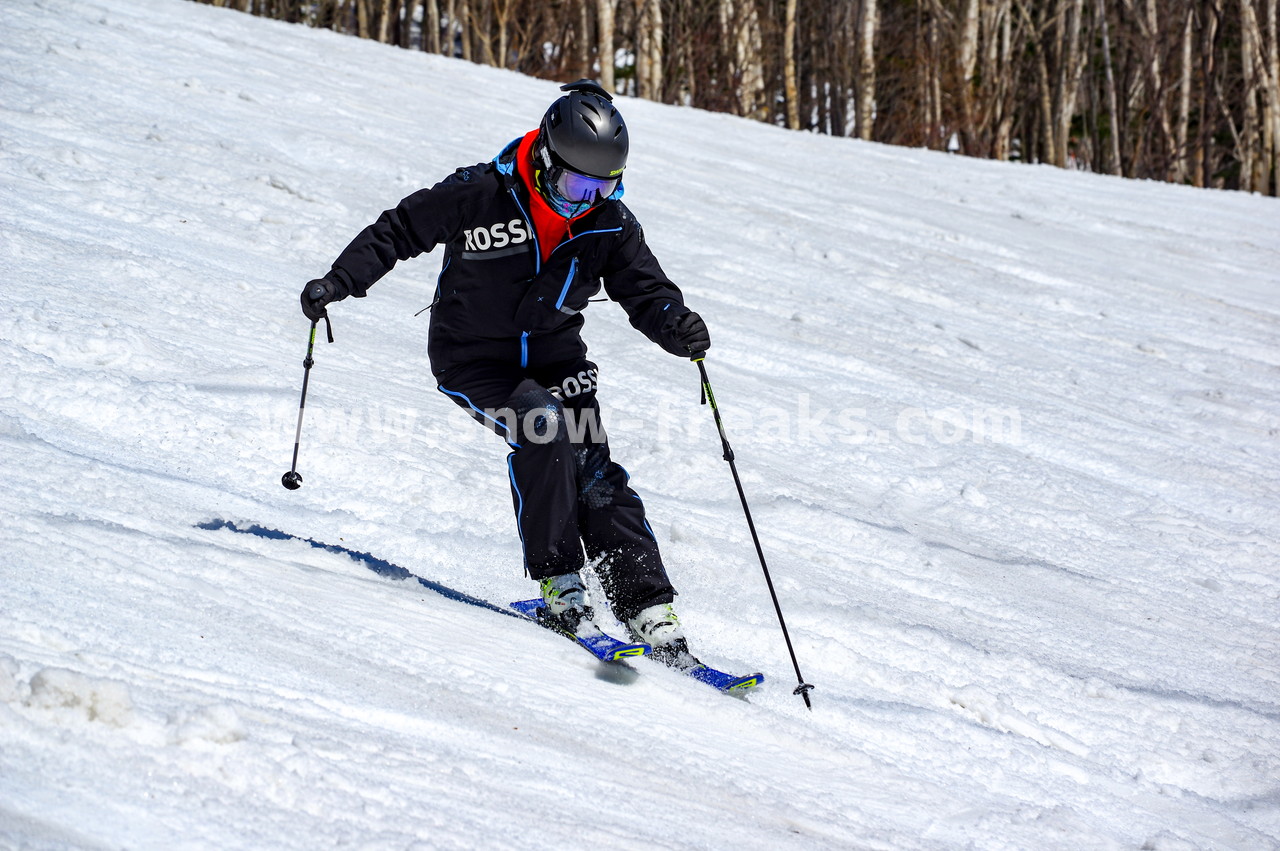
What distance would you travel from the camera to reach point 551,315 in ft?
11.4

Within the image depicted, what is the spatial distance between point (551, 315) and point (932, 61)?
21621 mm

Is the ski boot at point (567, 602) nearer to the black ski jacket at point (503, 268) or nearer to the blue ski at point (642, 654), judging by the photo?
the blue ski at point (642, 654)

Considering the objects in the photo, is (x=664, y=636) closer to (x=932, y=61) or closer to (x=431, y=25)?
(x=932, y=61)

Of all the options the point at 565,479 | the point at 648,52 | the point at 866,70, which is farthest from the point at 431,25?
the point at 565,479

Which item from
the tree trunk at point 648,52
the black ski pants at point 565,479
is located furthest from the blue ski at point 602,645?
the tree trunk at point 648,52

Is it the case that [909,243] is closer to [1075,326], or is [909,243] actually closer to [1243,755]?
[1075,326]

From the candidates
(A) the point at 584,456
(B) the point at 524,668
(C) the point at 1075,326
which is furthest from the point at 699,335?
(C) the point at 1075,326

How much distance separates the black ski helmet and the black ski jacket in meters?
0.20

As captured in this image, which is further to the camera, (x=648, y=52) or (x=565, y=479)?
(x=648, y=52)

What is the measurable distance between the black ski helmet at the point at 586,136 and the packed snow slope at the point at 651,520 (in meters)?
1.43

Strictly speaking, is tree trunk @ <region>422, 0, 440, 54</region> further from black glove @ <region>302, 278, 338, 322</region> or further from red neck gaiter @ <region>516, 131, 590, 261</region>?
black glove @ <region>302, 278, 338, 322</region>

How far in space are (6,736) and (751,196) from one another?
9603 millimetres

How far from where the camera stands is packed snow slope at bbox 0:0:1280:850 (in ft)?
7.39

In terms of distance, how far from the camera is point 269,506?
12.7 ft
